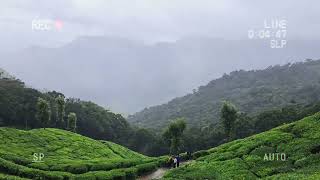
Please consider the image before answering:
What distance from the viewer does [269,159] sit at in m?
52.0

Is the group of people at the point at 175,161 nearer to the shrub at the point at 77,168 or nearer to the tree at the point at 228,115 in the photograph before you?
the shrub at the point at 77,168

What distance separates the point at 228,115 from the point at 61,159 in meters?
35.8

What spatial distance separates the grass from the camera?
56812 mm

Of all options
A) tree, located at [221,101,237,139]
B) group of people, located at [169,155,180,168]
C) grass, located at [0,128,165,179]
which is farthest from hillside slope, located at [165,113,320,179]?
tree, located at [221,101,237,139]

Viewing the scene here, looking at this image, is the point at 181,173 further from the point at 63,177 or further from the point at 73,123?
the point at 73,123

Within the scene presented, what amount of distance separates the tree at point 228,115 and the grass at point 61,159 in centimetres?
1966

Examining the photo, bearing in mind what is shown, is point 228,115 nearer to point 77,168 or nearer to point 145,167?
point 145,167

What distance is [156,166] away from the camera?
63.4m

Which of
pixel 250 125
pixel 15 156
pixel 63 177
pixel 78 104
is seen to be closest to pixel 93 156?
pixel 15 156

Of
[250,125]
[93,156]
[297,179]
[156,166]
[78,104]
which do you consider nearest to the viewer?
[297,179]

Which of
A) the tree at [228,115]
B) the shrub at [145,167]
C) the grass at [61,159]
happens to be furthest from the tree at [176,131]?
the shrub at [145,167]

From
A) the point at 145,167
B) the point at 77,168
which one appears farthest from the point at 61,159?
the point at 145,167

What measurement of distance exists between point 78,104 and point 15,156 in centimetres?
11892

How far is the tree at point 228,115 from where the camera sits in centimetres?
9026
